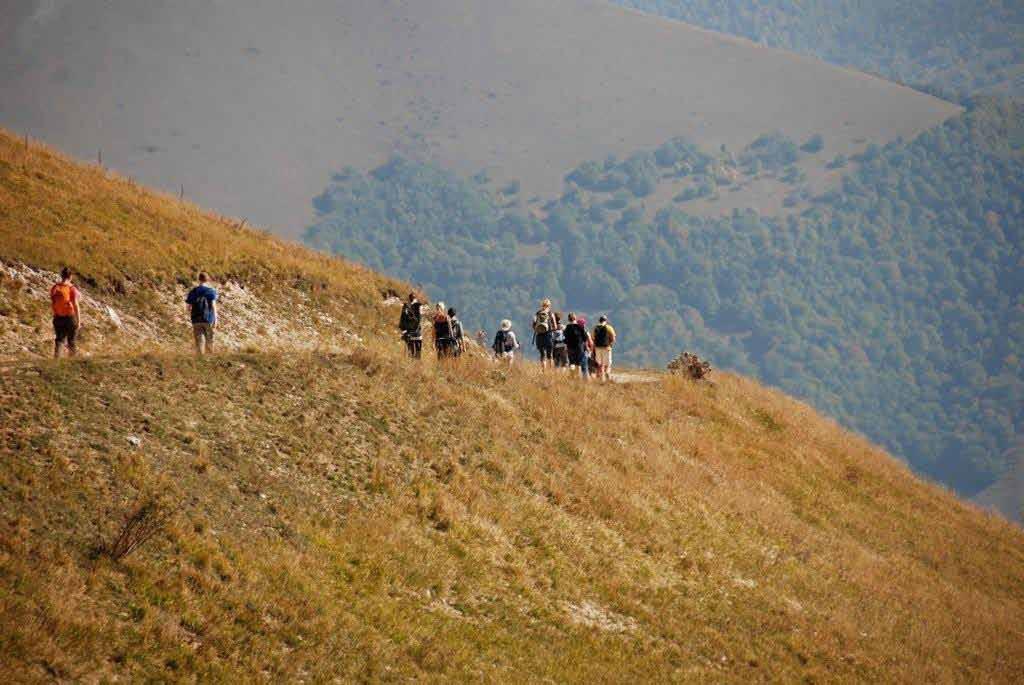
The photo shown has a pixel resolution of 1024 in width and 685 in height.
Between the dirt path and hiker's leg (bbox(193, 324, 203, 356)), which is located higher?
the dirt path

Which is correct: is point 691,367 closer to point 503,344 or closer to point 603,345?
point 603,345

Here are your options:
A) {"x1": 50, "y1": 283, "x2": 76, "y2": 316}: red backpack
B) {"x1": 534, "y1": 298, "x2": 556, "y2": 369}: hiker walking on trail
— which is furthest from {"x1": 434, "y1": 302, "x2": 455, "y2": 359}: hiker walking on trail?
{"x1": 50, "y1": 283, "x2": 76, "y2": 316}: red backpack

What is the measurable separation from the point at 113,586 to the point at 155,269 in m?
18.7

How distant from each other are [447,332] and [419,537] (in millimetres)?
10043

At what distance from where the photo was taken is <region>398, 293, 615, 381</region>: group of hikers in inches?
1070

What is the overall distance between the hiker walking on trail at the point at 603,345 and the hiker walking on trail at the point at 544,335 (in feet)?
3.78

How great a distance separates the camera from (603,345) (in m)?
31.1

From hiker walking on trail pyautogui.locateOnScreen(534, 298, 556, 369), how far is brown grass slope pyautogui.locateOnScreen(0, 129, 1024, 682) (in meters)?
1.79

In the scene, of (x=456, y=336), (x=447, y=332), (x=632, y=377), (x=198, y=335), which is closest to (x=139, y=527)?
(x=198, y=335)

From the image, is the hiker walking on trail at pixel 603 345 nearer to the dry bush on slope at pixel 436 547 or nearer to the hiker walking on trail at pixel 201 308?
the dry bush on slope at pixel 436 547

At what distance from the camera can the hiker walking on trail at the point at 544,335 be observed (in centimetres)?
3012

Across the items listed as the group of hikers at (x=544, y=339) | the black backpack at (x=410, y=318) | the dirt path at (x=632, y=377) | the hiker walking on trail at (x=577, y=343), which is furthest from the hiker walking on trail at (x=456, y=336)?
the dirt path at (x=632, y=377)

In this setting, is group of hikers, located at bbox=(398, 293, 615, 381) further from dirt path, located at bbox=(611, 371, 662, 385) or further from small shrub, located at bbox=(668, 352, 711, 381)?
small shrub, located at bbox=(668, 352, 711, 381)

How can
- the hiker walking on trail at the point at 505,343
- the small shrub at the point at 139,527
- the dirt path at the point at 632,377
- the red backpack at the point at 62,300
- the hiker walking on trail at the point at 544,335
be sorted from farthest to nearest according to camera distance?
the dirt path at the point at 632,377, the hiker walking on trail at the point at 544,335, the hiker walking on trail at the point at 505,343, the red backpack at the point at 62,300, the small shrub at the point at 139,527
